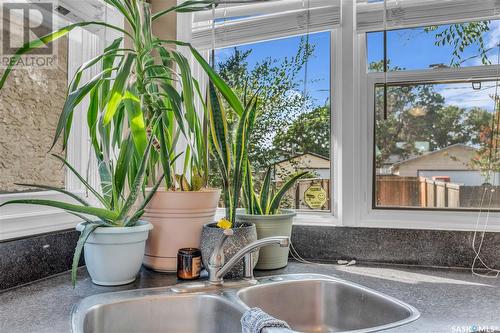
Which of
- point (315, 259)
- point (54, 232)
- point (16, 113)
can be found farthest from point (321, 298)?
point (16, 113)

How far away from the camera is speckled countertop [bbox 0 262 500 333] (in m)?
0.93

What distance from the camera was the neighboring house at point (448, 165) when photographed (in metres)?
1.49

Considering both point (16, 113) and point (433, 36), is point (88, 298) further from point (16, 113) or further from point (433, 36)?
point (433, 36)

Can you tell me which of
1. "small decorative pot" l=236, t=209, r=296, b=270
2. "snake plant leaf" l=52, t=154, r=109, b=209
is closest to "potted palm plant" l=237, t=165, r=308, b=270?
"small decorative pot" l=236, t=209, r=296, b=270

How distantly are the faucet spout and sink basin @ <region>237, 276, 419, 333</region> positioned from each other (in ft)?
0.28

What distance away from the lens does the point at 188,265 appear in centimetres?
131

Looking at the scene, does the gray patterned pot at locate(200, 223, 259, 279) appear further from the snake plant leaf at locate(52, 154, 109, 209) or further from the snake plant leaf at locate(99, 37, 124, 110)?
the snake plant leaf at locate(99, 37, 124, 110)

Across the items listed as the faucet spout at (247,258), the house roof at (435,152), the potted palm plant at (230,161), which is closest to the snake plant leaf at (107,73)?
the potted palm plant at (230,161)

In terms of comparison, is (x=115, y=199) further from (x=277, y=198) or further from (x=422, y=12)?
(x=422, y=12)

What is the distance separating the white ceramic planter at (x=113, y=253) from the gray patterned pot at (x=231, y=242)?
208mm

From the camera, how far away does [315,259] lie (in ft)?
5.18

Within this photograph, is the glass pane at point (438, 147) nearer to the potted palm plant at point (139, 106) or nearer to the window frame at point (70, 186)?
the potted palm plant at point (139, 106)

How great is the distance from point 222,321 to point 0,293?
66 centimetres

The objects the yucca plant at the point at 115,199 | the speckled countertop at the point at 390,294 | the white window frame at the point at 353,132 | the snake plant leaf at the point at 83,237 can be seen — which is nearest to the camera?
the speckled countertop at the point at 390,294
